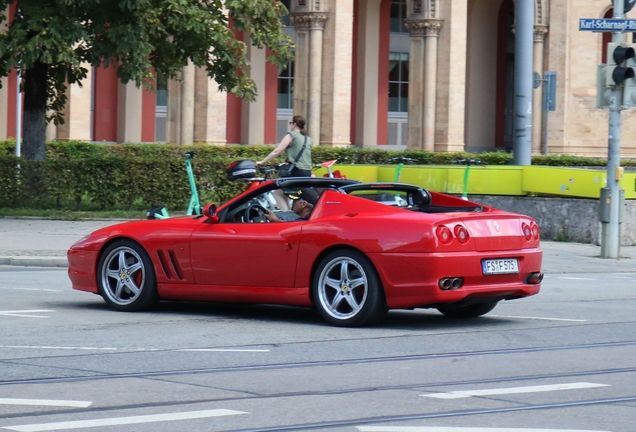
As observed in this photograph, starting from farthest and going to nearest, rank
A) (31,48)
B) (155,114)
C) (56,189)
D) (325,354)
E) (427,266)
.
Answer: (155,114)
(56,189)
(31,48)
(427,266)
(325,354)

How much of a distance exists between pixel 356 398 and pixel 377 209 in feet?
11.0

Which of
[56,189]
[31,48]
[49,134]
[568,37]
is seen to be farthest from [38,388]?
[568,37]

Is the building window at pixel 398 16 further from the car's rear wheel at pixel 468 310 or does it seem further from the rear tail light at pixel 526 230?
the rear tail light at pixel 526 230

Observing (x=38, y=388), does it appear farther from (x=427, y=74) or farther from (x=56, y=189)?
(x=427, y=74)

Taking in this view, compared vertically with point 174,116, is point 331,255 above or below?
below

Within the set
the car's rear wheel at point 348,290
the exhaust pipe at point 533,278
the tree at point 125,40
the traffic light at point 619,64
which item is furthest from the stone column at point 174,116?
the car's rear wheel at point 348,290

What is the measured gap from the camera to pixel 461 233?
9.73 meters

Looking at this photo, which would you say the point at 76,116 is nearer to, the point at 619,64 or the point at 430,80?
the point at 430,80

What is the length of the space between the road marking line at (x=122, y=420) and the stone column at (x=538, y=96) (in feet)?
134

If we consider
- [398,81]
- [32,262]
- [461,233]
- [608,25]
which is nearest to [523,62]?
[608,25]

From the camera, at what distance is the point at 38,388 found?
7.07 m

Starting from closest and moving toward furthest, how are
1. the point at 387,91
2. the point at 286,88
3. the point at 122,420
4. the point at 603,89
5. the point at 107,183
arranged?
the point at 122,420 < the point at 603,89 < the point at 107,183 < the point at 286,88 < the point at 387,91

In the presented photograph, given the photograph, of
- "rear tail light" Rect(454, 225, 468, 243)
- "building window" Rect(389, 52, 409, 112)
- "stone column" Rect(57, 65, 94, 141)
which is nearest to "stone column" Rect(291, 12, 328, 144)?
"stone column" Rect(57, 65, 94, 141)

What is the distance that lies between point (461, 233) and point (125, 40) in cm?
1310
